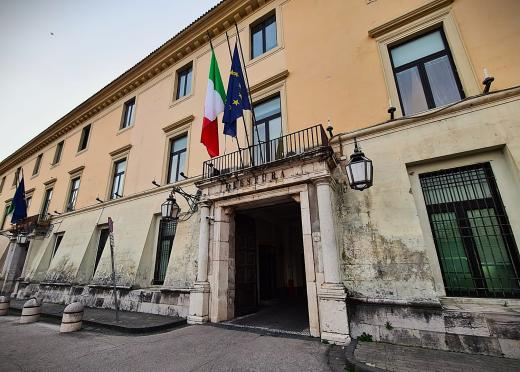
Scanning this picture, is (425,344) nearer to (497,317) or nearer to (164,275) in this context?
(497,317)

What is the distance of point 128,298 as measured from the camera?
8.98m

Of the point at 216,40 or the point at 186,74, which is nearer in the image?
the point at 216,40

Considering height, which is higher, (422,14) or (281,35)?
(281,35)

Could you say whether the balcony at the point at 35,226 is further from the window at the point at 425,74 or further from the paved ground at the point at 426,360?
the window at the point at 425,74

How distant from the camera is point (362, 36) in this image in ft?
25.0

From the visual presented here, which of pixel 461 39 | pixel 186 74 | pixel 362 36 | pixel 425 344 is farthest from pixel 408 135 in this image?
pixel 186 74

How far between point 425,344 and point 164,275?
8.46 meters

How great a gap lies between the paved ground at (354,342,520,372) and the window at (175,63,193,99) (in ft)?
39.8

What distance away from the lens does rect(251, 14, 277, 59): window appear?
399 inches

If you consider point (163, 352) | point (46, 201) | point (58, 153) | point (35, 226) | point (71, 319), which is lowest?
point (163, 352)

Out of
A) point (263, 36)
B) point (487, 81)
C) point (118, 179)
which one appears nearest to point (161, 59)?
point (263, 36)

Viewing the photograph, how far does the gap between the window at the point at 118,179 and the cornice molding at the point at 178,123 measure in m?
3.49

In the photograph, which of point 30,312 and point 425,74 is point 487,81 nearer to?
point 425,74

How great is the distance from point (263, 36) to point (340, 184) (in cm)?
771
